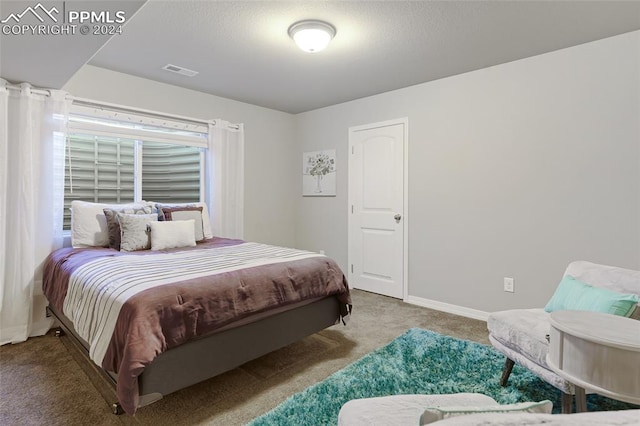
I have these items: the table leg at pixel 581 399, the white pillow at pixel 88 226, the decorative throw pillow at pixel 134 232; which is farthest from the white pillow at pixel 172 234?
the table leg at pixel 581 399

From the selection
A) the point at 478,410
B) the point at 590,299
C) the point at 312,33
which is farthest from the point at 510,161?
the point at 478,410

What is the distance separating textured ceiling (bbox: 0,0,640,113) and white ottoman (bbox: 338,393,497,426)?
2.16 metres

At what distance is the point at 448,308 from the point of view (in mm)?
3422

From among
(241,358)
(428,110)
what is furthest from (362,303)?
(428,110)

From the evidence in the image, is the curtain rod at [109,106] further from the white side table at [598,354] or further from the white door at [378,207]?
the white side table at [598,354]

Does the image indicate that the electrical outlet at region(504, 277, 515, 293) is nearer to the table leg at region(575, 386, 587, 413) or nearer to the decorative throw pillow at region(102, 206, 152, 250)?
the table leg at region(575, 386, 587, 413)

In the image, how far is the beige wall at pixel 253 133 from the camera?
3263mm

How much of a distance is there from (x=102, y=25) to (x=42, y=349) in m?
2.38

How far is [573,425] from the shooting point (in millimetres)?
485

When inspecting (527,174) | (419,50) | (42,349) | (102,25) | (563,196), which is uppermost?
(419,50)

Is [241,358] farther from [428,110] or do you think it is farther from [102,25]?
[428,110]

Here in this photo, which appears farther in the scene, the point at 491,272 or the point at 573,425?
the point at 491,272

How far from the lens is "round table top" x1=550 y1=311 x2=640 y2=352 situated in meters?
1.16

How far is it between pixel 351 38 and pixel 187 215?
2187 mm
